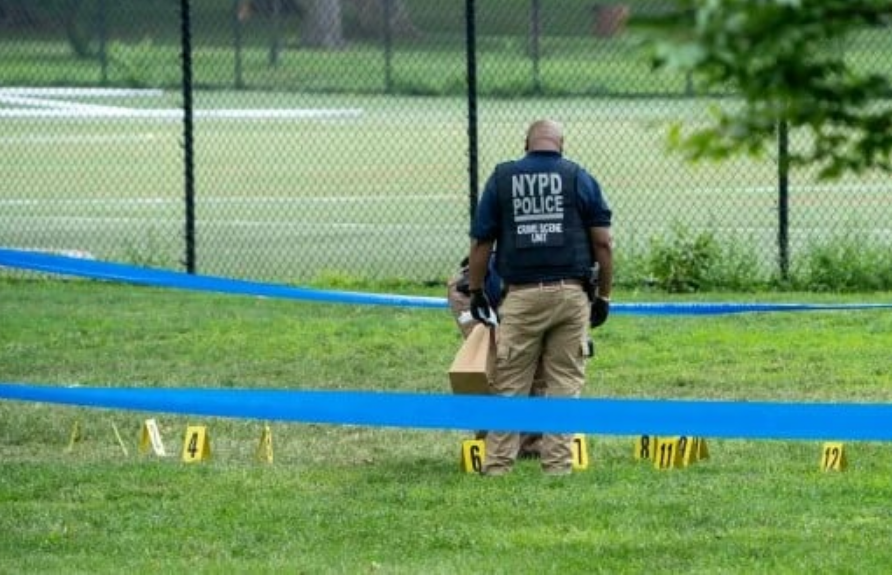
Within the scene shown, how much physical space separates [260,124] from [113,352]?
841 inches

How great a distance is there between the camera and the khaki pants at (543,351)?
34.1 ft

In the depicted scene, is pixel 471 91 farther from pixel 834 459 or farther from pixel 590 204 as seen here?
pixel 834 459

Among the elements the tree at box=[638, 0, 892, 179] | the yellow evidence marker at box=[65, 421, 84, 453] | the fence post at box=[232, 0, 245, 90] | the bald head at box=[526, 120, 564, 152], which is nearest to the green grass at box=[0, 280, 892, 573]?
the yellow evidence marker at box=[65, 421, 84, 453]

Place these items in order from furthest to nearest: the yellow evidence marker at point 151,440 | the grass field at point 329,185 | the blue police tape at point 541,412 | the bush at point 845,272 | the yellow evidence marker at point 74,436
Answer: the grass field at point 329,185
the bush at point 845,272
the yellow evidence marker at point 74,436
the yellow evidence marker at point 151,440
the blue police tape at point 541,412

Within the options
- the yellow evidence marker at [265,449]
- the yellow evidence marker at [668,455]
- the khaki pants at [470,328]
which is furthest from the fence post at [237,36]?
the yellow evidence marker at [668,455]

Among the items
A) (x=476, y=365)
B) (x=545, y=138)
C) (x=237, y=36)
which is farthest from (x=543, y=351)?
(x=237, y=36)

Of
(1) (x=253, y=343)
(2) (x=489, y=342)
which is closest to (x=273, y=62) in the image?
(1) (x=253, y=343)

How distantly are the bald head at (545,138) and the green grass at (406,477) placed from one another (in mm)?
1436

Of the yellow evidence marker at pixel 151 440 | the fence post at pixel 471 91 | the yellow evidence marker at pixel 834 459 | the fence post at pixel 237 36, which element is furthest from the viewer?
the fence post at pixel 237 36

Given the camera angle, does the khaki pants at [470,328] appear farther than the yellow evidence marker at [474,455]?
Yes

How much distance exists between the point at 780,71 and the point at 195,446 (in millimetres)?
7652

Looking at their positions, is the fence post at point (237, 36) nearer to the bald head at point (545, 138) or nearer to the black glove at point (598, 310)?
the black glove at point (598, 310)

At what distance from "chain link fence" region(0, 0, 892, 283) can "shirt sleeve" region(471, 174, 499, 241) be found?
5354mm

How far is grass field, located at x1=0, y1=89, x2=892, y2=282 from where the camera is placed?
68.5 ft
